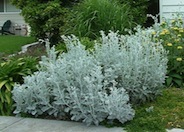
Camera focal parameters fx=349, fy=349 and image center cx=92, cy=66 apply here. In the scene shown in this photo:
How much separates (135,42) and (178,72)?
1.45m

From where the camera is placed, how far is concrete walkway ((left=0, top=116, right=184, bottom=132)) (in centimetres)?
405

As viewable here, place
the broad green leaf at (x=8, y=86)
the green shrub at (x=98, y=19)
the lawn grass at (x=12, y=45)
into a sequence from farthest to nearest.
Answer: the lawn grass at (x=12, y=45), the green shrub at (x=98, y=19), the broad green leaf at (x=8, y=86)

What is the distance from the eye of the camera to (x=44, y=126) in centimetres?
421

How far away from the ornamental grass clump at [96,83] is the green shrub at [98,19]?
262 cm

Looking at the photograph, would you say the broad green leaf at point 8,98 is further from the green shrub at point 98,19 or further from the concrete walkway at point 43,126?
the green shrub at point 98,19

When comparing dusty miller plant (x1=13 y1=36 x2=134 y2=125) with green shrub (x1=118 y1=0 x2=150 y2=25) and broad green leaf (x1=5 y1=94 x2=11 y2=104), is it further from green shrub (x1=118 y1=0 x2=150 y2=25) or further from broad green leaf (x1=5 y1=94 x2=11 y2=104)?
green shrub (x1=118 y1=0 x2=150 y2=25)

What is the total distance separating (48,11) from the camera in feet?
32.1

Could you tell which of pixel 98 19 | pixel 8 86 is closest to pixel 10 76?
pixel 8 86

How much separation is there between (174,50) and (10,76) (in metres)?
2.74

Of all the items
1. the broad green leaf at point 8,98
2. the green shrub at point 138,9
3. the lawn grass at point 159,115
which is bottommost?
the lawn grass at point 159,115

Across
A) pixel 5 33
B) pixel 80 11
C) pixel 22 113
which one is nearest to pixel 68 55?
pixel 22 113

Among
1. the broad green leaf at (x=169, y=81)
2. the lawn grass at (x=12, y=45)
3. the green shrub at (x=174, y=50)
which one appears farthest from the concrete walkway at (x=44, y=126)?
the lawn grass at (x=12, y=45)

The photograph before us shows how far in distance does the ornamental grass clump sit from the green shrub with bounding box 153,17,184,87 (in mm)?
754

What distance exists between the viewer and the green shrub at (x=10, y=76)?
5.02 metres
